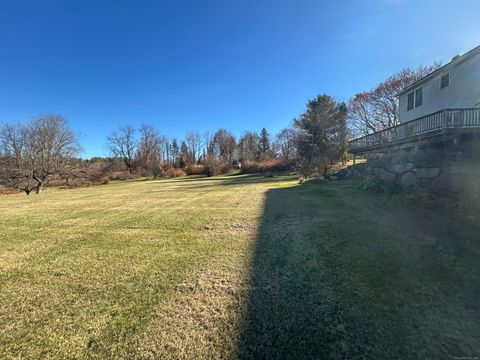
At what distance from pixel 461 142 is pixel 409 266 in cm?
645

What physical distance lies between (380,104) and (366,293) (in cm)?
2921

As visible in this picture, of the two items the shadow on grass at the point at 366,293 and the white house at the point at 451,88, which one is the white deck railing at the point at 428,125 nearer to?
the white house at the point at 451,88

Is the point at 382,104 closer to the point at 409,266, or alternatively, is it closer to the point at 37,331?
the point at 409,266

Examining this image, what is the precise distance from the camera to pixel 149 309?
2.17m

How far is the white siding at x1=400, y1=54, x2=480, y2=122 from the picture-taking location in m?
9.94

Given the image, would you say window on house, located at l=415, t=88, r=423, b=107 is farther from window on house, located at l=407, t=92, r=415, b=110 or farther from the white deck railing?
the white deck railing

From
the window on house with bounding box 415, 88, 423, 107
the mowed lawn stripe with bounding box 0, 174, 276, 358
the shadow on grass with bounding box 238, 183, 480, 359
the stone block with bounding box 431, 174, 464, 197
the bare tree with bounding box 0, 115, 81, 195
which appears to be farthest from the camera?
the bare tree with bounding box 0, 115, 81, 195

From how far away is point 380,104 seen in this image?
2570cm

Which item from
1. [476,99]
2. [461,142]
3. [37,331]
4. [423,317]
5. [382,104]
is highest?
[382,104]

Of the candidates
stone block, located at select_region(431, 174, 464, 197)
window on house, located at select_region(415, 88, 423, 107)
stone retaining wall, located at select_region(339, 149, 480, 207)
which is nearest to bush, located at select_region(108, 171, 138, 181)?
stone retaining wall, located at select_region(339, 149, 480, 207)

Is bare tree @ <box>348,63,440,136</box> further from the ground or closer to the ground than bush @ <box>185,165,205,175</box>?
further from the ground

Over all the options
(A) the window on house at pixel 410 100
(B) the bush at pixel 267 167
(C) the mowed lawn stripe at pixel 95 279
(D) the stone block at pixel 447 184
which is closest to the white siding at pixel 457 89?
(A) the window on house at pixel 410 100

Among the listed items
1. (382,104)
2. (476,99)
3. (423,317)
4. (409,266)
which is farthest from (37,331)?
(382,104)

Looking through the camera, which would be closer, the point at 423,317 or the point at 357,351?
the point at 357,351
